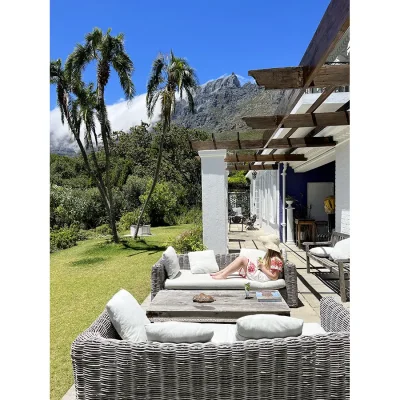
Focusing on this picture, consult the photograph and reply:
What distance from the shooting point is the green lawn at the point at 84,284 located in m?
4.23

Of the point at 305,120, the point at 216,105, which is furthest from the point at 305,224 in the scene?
the point at 216,105

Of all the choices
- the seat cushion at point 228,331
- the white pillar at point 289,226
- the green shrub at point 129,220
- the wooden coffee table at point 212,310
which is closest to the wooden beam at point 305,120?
the wooden coffee table at point 212,310

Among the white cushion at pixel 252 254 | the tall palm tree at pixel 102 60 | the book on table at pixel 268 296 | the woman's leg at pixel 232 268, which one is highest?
the tall palm tree at pixel 102 60

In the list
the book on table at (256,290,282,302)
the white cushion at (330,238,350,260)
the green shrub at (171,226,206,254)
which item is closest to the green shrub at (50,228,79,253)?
the green shrub at (171,226,206,254)

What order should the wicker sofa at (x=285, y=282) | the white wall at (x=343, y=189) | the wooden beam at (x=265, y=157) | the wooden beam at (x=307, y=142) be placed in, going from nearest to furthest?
the wicker sofa at (x=285, y=282)
the white wall at (x=343, y=189)
the wooden beam at (x=307, y=142)
the wooden beam at (x=265, y=157)

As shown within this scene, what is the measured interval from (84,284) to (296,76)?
6215 millimetres

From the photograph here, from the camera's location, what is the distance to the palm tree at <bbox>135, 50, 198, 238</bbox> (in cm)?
1273

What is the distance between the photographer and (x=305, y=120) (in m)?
6.11

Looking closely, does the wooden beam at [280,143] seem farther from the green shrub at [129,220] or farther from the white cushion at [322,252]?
the green shrub at [129,220]

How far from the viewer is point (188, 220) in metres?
21.7

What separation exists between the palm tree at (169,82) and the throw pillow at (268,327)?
35.8ft
